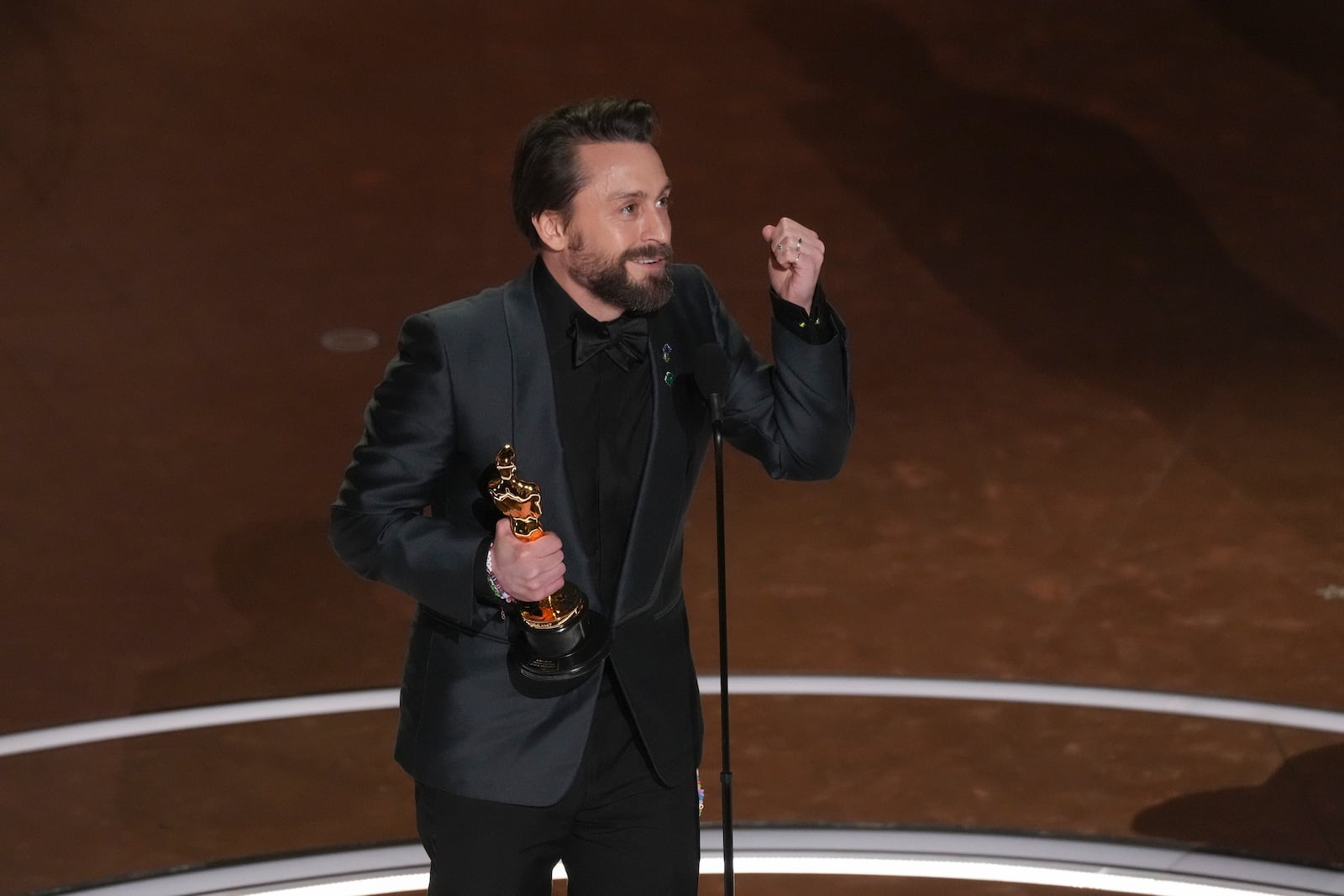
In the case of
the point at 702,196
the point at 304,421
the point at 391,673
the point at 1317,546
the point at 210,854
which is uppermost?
the point at 702,196

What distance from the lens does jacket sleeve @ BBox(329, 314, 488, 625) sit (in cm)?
213

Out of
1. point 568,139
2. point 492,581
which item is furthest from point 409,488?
point 568,139

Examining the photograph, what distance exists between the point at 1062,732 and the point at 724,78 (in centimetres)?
341

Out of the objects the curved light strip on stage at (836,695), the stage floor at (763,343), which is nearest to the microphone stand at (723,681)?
the stage floor at (763,343)

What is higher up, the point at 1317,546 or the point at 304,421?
the point at 304,421

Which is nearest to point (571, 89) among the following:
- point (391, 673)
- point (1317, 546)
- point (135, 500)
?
point (135, 500)

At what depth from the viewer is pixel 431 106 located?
618cm

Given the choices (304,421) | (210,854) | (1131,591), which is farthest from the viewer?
(304,421)

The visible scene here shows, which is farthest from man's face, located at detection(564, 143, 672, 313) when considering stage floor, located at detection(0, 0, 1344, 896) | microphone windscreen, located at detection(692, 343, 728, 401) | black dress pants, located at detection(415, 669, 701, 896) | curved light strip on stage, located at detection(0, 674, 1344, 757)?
curved light strip on stage, located at detection(0, 674, 1344, 757)

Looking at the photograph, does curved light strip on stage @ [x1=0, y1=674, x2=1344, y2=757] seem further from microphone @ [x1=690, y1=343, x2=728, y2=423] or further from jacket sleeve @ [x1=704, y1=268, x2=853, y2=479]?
microphone @ [x1=690, y1=343, x2=728, y2=423]

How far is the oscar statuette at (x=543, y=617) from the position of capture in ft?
6.54

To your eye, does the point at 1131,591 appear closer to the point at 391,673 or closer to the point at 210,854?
the point at 391,673

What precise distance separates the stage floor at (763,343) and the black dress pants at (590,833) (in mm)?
1233

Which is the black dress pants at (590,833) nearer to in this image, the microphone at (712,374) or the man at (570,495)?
the man at (570,495)
